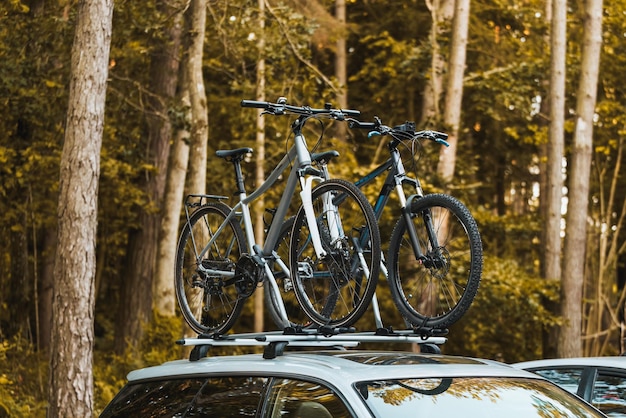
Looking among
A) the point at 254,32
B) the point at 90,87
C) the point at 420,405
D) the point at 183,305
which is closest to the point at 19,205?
the point at 254,32

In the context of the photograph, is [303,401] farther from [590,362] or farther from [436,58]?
[436,58]

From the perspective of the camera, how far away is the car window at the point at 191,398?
16.8ft

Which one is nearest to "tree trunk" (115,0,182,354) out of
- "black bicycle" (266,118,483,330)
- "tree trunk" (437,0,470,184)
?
"tree trunk" (437,0,470,184)

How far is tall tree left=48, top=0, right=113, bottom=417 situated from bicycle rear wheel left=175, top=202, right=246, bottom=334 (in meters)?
3.88

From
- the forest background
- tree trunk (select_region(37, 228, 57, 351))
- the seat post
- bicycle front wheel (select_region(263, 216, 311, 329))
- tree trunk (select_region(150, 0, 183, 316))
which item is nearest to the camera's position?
bicycle front wheel (select_region(263, 216, 311, 329))

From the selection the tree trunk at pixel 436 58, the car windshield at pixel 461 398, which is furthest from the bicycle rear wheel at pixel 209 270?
the tree trunk at pixel 436 58

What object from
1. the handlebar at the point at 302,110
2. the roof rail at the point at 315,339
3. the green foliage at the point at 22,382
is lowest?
the green foliage at the point at 22,382

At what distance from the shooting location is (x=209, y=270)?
755 centimetres

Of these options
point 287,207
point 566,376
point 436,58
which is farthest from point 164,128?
point 287,207

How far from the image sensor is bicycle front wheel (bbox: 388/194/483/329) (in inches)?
230

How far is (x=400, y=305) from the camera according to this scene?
6.09 meters

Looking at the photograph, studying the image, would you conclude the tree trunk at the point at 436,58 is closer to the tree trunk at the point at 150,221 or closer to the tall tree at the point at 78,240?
the tree trunk at the point at 150,221

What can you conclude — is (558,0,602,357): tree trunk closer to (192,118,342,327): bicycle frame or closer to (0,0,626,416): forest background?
(0,0,626,416): forest background

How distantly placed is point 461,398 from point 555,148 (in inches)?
805
